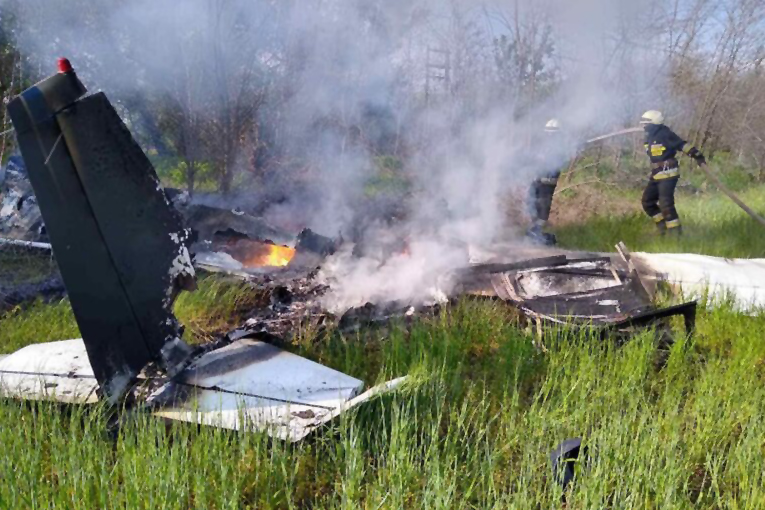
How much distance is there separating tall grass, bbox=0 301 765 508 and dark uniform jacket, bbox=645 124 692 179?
517 cm

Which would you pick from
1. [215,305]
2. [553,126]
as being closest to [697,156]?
[553,126]

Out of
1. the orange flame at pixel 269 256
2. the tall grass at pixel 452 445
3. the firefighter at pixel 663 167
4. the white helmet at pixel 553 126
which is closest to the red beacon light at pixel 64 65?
the tall grass at pixel 452 445

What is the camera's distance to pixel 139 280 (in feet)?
9.47

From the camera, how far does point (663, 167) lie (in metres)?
8.60

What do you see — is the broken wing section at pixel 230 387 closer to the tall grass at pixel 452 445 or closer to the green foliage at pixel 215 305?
the tall grass at pixel 452 445

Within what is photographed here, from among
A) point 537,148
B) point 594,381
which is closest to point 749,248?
point 537,148

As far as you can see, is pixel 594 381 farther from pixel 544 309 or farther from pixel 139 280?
pixel 139 280

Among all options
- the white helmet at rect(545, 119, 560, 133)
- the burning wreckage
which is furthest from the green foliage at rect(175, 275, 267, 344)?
the white helmet at rect(545, 119, 560, 133)

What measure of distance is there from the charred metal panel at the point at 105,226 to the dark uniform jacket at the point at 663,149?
7.96 meters

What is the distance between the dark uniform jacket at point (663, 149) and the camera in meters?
8.51

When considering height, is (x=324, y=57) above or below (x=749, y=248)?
above

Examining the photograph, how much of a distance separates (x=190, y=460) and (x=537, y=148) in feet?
27.3

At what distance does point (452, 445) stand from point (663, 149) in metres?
7.55

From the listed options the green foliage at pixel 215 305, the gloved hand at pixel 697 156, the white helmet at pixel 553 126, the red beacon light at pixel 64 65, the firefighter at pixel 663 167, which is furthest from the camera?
the white helmet at pixel 553 126
